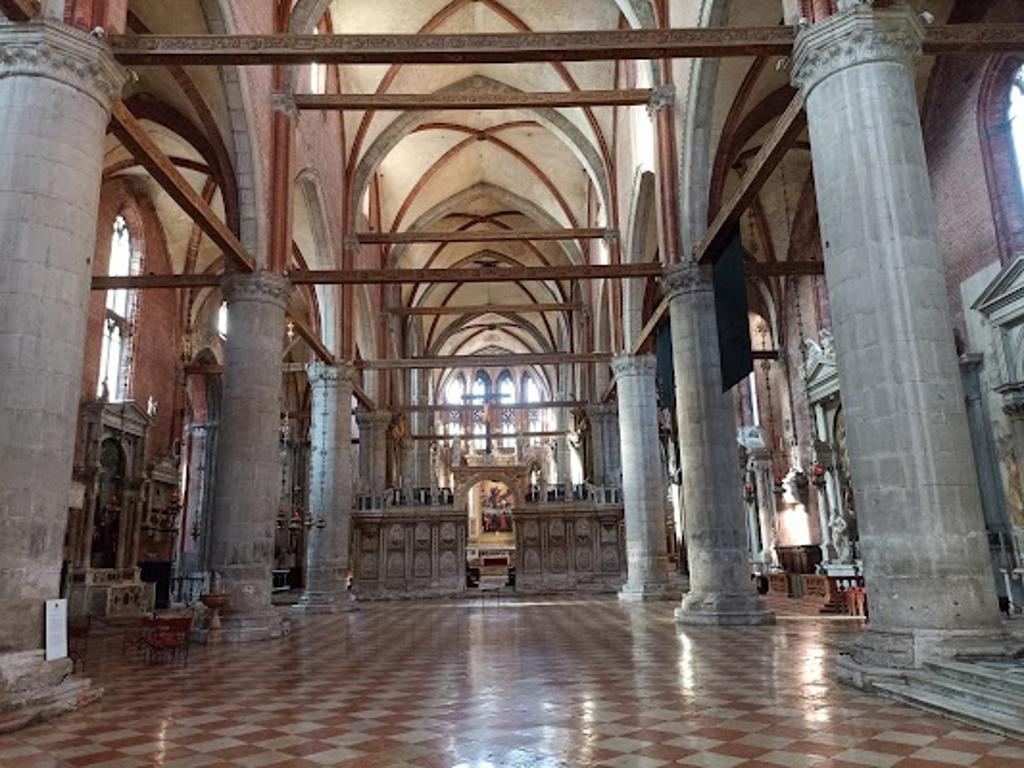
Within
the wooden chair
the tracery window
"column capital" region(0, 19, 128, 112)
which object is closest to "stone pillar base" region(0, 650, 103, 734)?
the wooden chair

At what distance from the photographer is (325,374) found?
74.0ft

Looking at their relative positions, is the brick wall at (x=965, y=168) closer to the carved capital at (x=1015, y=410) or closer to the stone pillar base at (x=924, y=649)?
the carved capital at (x=1015, y=410)

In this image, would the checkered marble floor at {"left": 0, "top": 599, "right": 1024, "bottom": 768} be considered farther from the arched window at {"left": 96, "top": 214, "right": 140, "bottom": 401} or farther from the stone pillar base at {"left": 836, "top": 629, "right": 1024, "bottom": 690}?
the arched window at {"left": 96, "top": 214, "right": 140, "bottom": 401}

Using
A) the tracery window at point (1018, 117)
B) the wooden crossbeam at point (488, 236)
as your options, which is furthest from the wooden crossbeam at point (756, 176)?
the wooden crossbeam at point (488, 236)

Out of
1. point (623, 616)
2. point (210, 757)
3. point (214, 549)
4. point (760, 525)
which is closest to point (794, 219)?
point (760, 525)

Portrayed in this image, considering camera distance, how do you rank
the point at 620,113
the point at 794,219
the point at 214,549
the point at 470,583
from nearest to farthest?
the point at 214,549, the point at 620,113, the point at 794,219, the point at 470,583

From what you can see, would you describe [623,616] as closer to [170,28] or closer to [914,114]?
[914,114]

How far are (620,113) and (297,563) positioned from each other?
23264 millimetres

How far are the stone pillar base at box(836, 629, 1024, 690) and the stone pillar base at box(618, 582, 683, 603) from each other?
42.5 feet

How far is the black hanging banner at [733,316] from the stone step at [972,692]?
684 centimetres

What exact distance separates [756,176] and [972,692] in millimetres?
7597

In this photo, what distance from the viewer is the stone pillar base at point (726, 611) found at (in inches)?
517

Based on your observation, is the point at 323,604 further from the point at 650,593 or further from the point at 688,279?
the point at 688,279

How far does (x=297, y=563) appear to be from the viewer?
34.0 meters
